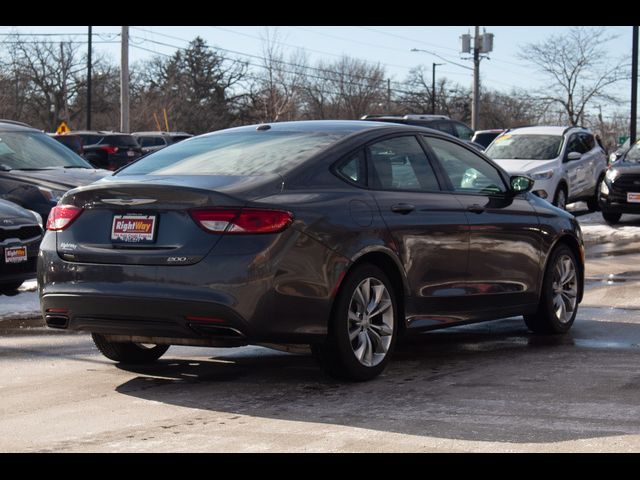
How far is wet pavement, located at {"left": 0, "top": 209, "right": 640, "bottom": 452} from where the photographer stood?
5.30 m

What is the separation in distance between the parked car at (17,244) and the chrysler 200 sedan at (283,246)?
3.36 m

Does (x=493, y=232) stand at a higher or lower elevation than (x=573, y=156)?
lower

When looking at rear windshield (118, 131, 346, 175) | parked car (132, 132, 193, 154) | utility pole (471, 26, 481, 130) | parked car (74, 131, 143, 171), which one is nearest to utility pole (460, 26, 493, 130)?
utility pole (471, 26, 481, 130)

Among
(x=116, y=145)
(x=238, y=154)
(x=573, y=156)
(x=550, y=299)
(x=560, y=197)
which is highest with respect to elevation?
(x=116, y=145)

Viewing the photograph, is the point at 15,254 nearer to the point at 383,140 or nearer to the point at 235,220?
the point at 383,140

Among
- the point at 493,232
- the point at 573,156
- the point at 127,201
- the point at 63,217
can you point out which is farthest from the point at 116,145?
the point at 127,201

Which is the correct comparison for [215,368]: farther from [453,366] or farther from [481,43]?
[481,43]

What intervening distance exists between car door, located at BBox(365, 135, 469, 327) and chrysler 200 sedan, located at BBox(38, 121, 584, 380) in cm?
1

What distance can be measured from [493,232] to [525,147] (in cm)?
1440

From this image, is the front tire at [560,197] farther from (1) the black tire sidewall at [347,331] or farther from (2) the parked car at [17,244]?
(1) the black tire sidewall at [347,331]

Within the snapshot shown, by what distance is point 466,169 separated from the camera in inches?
317

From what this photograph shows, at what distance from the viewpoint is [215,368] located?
7422mm

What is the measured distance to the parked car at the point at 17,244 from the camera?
412 inches
